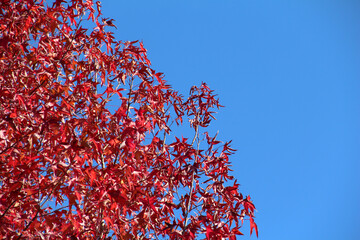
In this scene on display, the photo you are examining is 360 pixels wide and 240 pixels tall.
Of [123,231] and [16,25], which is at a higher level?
[16,25]

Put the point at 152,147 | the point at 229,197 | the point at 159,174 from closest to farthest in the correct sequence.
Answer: the point at 229,197 → the point at 159,174 → the point at 152,147

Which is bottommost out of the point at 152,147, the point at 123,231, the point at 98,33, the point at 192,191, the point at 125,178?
the point at 123,231

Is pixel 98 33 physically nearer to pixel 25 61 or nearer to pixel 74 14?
pixel 74 14

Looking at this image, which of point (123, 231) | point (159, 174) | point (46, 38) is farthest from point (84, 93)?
point (123, 231)

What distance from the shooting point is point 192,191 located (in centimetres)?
342

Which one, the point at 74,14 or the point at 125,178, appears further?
the point at 74,14

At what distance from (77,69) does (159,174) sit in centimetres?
144

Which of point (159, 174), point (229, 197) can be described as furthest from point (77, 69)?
point (229, 197)

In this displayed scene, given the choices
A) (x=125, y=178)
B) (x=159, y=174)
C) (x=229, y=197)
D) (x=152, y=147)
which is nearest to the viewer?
(x=125, y=178)

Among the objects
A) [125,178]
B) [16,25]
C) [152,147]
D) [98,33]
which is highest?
[98,33]

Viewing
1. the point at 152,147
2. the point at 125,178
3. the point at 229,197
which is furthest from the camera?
the point at 152,147

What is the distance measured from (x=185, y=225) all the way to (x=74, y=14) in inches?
96.9

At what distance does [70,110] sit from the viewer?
10.1 ft

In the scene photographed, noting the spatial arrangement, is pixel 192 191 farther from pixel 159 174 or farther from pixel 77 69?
pixel 77 69
